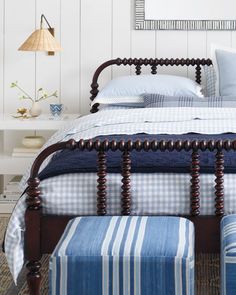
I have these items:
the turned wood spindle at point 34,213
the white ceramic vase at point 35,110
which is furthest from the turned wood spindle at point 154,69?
the turned wood spindle at point 34,213

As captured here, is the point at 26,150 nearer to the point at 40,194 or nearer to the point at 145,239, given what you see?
the point at 40,194

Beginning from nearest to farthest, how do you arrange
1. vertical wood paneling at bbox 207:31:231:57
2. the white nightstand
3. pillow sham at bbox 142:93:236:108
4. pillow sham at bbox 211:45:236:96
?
pillow sham at bbox 142:93:236:108, pillow sham at bbox 211:45:236:96, the white nightstand, vertical wood paneling at bbox 207:31:231:57

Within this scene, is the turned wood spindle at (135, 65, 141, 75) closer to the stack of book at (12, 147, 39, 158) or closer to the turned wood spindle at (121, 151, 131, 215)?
the stack of book at (12, 147, 39, 158)

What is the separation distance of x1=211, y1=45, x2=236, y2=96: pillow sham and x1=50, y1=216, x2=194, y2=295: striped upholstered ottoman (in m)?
1.87

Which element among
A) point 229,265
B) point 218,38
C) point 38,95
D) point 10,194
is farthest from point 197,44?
point 229,265

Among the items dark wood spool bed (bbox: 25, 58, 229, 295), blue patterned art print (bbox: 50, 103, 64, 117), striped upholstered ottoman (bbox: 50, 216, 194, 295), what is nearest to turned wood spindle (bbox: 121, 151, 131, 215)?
dark wood spool bed (bbox: 25, 58, 229, 295)

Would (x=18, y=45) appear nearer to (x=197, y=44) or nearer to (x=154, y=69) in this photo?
(x=154, y=69)

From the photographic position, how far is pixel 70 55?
4238 mm

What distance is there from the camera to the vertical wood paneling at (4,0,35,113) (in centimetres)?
422

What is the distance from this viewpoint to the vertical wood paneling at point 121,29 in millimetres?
4199

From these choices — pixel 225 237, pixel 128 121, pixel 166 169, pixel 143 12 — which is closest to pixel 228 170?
pixel 166 169

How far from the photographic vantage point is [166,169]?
231 centimetres

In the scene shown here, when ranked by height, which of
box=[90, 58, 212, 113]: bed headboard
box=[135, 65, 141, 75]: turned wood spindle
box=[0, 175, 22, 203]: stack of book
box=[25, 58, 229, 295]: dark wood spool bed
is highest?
box=[90, 58, 212, 113]: bed headboard

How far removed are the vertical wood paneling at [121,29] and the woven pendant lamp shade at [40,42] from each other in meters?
0.43
